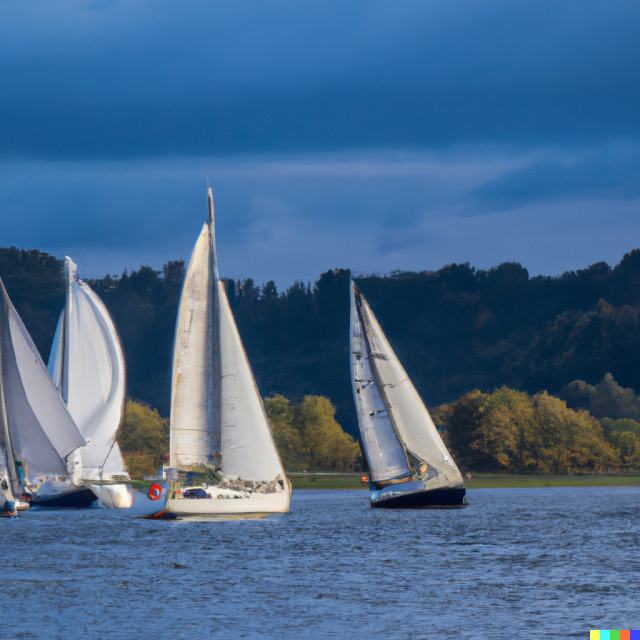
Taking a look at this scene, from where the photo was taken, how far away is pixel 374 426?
Answer: 8269 cm

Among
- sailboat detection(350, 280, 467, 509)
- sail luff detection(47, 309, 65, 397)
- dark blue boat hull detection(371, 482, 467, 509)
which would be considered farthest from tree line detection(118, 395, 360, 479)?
dark blue boat hull detection(371, 482, 467, 509)

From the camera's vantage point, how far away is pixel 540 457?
161625mm

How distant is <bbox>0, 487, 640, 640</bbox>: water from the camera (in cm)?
3198

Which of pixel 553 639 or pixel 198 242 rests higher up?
pixel 198 242

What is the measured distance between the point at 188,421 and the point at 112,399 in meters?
30.8

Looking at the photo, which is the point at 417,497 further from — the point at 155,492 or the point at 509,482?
the point at 509,482

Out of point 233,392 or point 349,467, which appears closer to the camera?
point 233,392

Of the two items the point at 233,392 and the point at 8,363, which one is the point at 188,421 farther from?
the point at 8,363

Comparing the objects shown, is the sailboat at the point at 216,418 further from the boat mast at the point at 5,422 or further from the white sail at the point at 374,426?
the white sail at the point at 374,426

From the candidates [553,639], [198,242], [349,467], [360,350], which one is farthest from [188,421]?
[349,467]

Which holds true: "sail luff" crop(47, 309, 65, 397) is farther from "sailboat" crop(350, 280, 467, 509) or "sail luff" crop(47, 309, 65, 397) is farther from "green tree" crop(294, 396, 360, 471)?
"green tree" crop(294, 396, 360, 471)

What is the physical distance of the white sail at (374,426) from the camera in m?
81.5

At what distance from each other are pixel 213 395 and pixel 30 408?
665 inches

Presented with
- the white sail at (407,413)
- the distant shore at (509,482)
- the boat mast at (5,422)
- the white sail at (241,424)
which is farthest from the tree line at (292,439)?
the white sail at (241,424)
